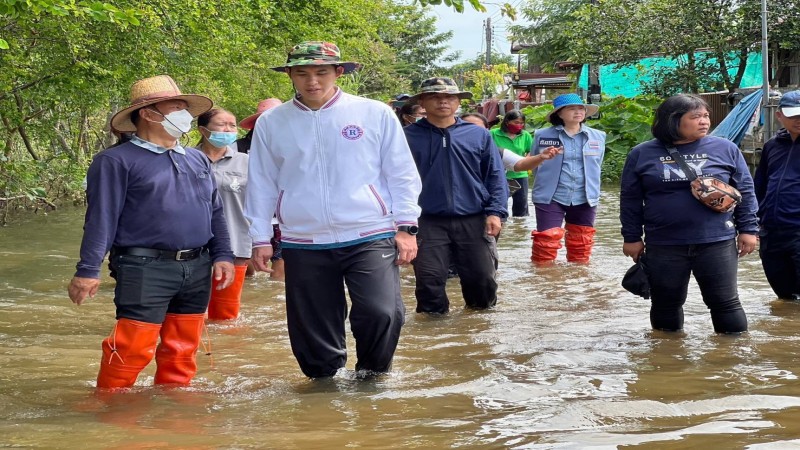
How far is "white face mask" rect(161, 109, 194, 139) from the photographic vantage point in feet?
19.4

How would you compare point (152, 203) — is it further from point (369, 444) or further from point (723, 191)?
point (723, 191)

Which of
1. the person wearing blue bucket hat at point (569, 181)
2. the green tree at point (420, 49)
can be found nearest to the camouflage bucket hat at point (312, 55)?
the person wearing blue bucket hat at point (569, 181)

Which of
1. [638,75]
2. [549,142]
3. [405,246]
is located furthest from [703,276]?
[638,75]

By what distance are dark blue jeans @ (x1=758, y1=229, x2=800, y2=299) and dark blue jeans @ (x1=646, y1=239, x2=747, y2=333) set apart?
4.60 feet

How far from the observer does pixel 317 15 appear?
2347 cm

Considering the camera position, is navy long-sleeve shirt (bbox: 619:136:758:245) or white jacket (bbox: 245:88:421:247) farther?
navy long-sleeve shirt (bbox: 619:136:758:245)

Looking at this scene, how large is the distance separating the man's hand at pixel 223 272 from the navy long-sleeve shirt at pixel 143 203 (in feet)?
0.46

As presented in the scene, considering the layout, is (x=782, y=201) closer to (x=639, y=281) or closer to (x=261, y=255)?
(x=639, y=281)

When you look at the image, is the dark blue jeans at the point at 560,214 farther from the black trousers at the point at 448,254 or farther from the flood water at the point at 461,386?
the black trousers at the point at 448,254

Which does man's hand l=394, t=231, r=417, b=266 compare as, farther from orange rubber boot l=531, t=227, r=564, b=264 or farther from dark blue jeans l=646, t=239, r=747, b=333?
orange rubber boot l=531, t=227, r=564, b=264

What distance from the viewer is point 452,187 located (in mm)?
8516

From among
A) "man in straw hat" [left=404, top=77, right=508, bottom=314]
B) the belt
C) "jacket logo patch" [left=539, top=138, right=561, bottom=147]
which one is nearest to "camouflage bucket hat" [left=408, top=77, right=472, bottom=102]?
"man in straw hat" [left=404, top=77, right=508, bottom=314]

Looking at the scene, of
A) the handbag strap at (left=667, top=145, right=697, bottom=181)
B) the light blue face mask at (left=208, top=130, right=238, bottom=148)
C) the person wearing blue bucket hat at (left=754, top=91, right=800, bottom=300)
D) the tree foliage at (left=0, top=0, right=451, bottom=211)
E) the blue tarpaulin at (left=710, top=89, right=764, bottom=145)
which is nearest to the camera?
the handbag strap at (left=667, top=145, right=697, bottom=181)

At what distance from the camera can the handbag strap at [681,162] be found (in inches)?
279
